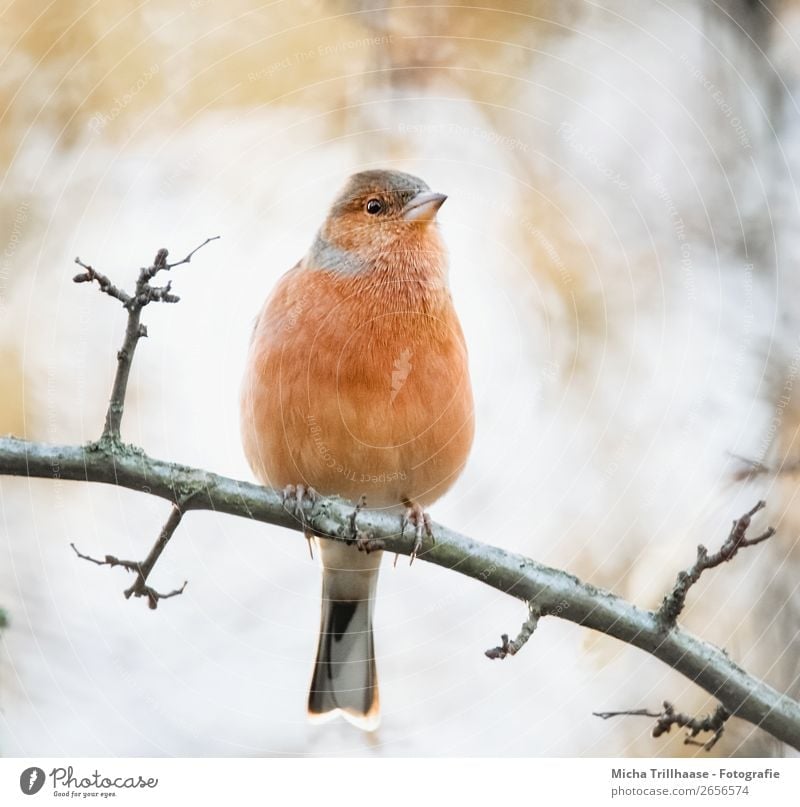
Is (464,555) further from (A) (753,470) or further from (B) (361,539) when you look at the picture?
(A) (753,470)

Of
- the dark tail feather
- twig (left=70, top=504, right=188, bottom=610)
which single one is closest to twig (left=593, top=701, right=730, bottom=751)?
the dark tail feather

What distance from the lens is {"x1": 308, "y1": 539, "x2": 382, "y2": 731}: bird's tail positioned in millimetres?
2414

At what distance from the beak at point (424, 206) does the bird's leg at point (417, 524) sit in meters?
0.75

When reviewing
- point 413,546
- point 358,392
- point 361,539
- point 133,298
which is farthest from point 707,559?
point 133,298

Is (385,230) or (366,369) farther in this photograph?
(385,230)

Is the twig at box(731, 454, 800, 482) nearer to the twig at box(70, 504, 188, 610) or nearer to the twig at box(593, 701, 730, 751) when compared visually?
the twig at box(593, 701, 730, 751)

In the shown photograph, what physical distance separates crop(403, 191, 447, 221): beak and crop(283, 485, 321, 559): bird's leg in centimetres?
76

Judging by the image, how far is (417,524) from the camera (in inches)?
82.4

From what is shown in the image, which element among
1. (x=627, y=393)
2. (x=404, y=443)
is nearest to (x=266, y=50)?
(x=404, y=443)

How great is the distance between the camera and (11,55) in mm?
2406

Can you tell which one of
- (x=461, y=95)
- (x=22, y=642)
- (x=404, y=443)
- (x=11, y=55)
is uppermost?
(x=11, y=55)

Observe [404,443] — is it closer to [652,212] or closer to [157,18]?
[652,212]

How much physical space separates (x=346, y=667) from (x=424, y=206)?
1266mm

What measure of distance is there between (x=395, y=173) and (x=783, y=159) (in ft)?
3.76
